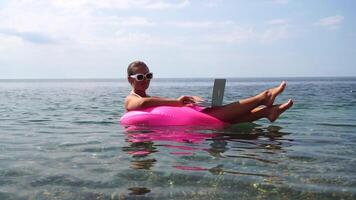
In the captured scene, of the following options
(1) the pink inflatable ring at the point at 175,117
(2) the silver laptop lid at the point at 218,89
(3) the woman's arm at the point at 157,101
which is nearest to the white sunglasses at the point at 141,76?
(3) the woman's arm at the point at 157,101

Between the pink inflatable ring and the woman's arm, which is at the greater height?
the woman's arm

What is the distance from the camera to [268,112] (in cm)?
813

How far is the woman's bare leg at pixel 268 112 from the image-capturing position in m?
7.98

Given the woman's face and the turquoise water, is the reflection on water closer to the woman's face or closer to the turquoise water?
the turquoise water

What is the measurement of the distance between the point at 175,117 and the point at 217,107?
0.87 m

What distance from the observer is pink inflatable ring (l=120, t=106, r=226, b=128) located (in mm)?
8250

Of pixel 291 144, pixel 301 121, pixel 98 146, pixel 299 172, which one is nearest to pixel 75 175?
pixel 98 146

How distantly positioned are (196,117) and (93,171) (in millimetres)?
3610

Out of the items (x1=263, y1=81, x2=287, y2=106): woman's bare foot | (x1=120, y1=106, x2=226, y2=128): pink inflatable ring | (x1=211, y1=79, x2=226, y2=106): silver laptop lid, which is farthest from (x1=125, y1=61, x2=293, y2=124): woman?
(x1=211, y1=79, x2=226, y2=106): silver laptop lid

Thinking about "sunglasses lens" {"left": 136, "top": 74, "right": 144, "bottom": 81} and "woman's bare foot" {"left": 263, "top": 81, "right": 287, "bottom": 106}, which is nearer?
"woman's bare foot" {"left": 263, "top": 81, "right": 287, "bottom": 106}

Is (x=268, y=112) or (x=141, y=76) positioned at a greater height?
(x=141, y=76)

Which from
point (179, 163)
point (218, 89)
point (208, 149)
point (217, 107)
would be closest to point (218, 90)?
point (218, 89)

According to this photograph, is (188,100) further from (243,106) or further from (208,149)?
(208,149)

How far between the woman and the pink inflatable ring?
102 mm
